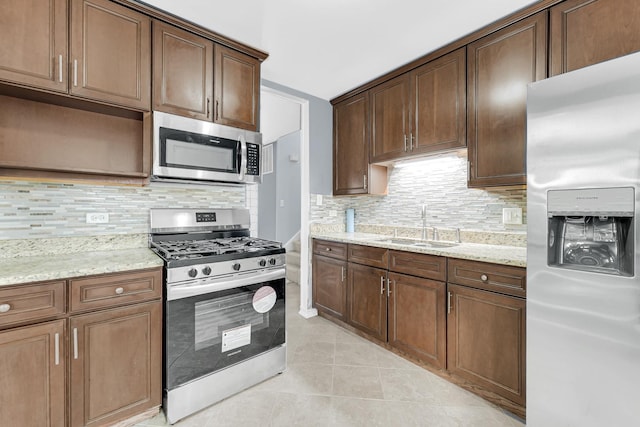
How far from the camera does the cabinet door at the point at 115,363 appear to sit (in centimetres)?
142

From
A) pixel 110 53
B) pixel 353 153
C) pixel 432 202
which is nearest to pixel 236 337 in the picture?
pixel 110 53

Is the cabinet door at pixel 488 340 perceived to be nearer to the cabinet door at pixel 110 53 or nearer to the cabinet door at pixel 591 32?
the cabinet door at pixel 591 32

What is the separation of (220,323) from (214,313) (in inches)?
3.2

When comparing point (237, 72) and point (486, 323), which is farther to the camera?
point (237, 72)

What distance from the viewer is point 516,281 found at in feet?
5.40

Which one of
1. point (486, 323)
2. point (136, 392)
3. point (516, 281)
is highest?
point (516, 281)

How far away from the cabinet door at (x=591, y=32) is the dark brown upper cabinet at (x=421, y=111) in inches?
22.7

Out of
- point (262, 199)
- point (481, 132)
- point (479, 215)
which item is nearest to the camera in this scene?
point (481, 132)

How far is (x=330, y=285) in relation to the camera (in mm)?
3016

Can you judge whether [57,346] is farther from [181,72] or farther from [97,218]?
[181,72]

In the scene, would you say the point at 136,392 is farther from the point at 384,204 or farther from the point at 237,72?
the point at 384,204

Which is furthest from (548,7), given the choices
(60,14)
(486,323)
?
(60,14)

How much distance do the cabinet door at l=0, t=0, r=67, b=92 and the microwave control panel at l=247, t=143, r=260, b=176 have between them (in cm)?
112

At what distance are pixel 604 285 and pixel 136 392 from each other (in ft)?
7.57
